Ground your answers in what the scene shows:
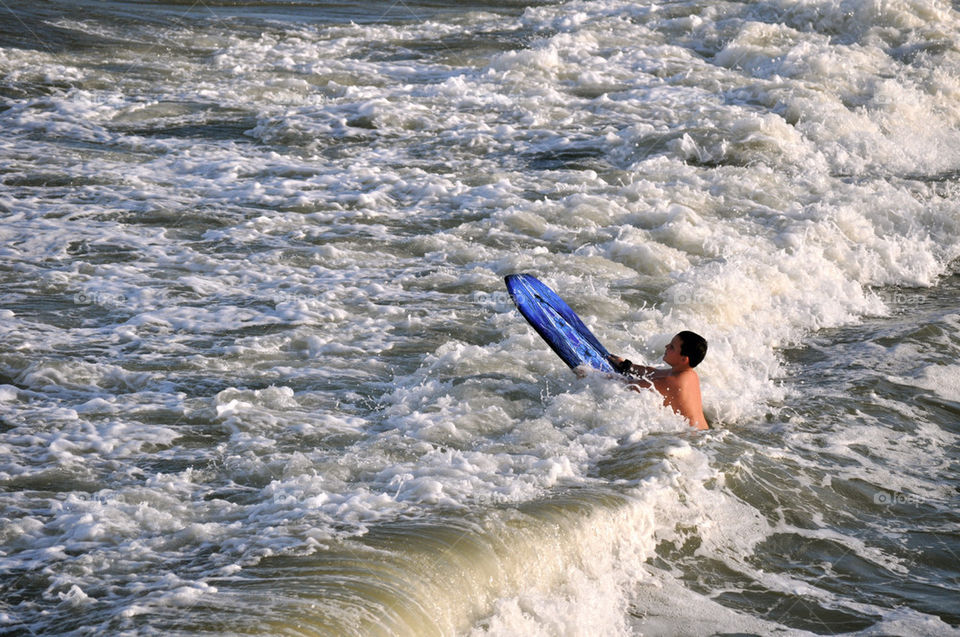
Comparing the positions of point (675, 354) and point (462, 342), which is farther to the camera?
point (462, 342)

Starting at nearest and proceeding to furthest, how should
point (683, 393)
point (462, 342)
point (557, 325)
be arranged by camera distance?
point (683, 393), point (557, 325), point (462, 342)

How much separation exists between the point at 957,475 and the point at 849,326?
239cm

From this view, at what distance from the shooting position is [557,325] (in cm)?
695

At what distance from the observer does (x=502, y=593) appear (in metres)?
4.70

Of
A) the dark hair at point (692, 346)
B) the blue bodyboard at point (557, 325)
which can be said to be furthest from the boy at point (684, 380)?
the blue bodyboard at point (557, 325)

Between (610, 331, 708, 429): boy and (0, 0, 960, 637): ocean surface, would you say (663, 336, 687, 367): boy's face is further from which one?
(0, 0, 960, 637): ocean surface

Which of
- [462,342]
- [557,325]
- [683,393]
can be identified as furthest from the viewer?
[462,342]

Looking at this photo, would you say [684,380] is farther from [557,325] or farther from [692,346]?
[557,325]

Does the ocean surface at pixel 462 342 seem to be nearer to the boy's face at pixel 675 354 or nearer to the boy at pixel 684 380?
the boy at pixel 684 380

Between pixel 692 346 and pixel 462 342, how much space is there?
170 cm

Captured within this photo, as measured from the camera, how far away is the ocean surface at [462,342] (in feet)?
15.7

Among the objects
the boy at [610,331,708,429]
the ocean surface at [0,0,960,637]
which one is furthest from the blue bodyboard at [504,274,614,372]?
the boy at [610,331,708,429]

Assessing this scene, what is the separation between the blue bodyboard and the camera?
6773mm

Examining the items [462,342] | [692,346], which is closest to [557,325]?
[462,342]
